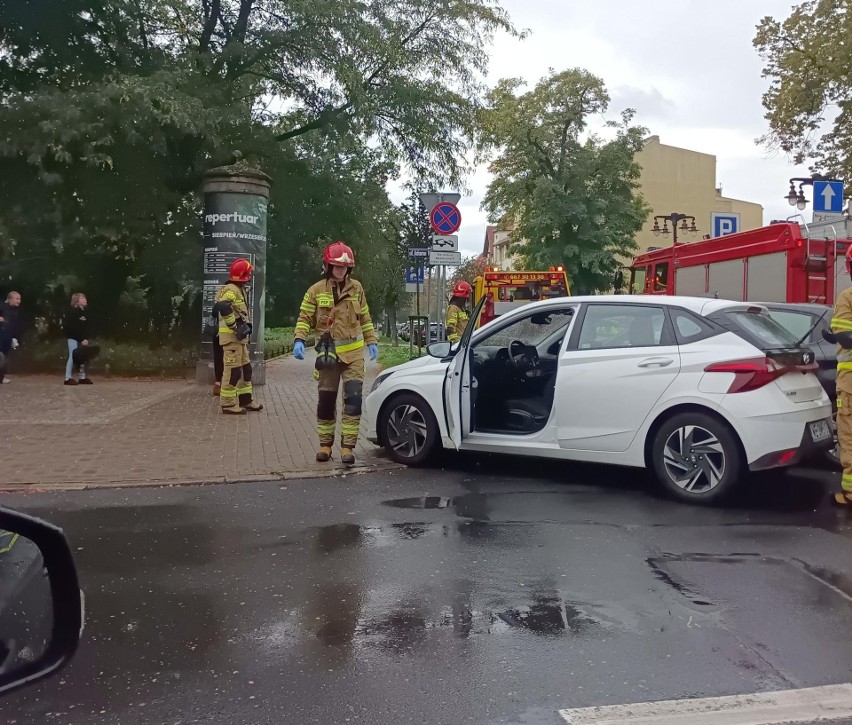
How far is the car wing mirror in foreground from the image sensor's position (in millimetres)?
1561

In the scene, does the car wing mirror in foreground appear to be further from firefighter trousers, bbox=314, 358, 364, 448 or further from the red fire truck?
the red fire truck

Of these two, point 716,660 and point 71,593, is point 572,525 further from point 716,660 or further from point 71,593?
point 71,593

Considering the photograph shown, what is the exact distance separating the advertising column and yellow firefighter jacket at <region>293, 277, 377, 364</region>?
7.23 m

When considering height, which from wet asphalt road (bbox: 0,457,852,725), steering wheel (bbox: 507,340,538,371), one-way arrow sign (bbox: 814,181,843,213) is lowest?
wet asphalt road (bbox: 0,457,852,725)

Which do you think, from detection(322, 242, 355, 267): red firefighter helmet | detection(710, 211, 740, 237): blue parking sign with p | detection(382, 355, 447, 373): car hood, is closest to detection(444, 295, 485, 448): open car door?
detection(382, 355, 447, 373): car hood

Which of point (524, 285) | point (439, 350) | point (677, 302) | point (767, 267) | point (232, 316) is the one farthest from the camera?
point (524, 285)

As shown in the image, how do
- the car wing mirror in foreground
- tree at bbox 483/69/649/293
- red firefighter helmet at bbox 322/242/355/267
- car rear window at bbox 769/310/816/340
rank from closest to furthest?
the car wing mirror in foreground
red firefighter helmet at bbox 322/242/355/267
car rear window at bbox 769/310/816/340
tree at bbox 483/69/649/293

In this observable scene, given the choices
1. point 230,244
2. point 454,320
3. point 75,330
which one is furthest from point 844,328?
point 75,330

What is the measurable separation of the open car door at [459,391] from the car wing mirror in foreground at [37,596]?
573cm

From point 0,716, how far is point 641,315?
5232 mm

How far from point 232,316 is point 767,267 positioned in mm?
7907

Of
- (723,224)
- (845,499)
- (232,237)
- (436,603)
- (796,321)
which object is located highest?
(723,224)

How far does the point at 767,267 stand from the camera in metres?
12.9

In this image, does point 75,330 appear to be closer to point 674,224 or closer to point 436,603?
point 436,603
